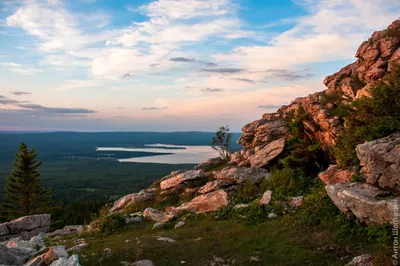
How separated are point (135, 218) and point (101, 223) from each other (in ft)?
7.52

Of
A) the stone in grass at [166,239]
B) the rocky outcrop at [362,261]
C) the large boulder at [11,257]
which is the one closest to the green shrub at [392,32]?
the rocky outcrop at [362,261]

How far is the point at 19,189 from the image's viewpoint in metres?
45.2

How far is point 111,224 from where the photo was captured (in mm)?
18781

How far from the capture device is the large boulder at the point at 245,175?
23675mm

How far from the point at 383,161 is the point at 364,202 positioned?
2.27 m

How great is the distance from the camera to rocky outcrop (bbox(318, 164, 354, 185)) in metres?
16.9

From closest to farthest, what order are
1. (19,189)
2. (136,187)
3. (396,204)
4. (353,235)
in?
(396,204) < (353,235) < (19,189) < (136,187)

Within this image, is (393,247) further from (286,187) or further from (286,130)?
(286,130)

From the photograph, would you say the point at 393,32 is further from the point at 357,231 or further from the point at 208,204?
the point at 208,204

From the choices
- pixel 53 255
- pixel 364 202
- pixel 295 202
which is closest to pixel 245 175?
pixel 295 202

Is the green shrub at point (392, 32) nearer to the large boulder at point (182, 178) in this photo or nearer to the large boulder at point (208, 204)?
the large boulder at point (208, 204)

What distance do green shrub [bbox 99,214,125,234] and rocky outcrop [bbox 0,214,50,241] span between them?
41.1 feet

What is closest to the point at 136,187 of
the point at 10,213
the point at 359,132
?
the point at 10,213

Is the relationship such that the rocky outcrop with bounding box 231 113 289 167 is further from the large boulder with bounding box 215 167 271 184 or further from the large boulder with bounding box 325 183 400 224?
the large boulder with bounding box 325 183 400 224
